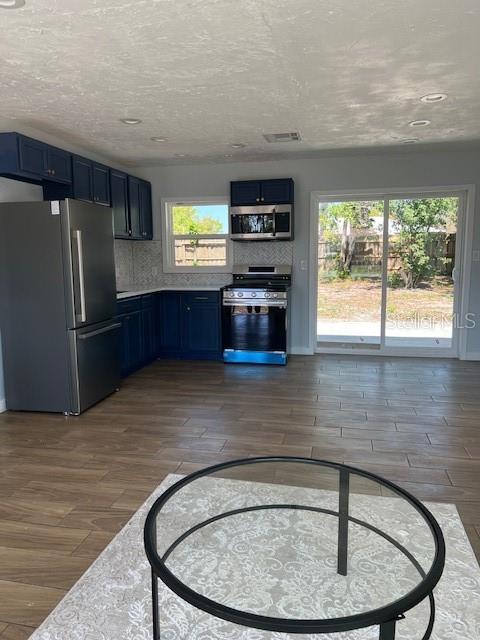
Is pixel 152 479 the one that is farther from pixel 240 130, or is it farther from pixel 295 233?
pixel 295 233

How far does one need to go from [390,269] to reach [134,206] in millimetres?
3354

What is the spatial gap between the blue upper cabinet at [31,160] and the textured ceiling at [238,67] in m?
0.24

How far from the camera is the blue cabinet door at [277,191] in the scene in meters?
5.43

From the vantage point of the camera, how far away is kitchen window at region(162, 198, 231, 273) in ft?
19.7

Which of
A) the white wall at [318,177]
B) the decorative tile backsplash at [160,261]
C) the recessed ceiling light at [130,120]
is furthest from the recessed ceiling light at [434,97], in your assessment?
the decorative tile backsplash at [160,261]

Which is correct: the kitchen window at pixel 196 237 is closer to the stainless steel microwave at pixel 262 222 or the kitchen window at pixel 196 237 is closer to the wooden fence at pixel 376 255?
the stainless steel microwave at pixel 262 222

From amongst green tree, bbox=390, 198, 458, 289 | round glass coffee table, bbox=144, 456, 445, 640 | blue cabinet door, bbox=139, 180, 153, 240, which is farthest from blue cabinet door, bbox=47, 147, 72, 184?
green tree, bbox=390, 198, 458, 289

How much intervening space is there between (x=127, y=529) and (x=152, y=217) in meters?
4.68

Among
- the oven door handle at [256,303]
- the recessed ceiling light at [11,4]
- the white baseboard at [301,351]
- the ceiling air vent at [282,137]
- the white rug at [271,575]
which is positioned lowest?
the white rug at [271,575]

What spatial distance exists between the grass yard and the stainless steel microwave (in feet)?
3.00

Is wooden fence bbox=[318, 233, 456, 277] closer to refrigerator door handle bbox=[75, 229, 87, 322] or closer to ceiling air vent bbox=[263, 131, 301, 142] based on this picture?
ceiling air vent bbox=[263, 131, 301, 142]

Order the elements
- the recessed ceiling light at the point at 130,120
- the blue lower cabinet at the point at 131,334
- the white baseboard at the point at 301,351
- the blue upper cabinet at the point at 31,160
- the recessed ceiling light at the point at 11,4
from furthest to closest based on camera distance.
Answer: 1. the white baseboard at the point at 301,351
2. the blue lower cabinet at the point at 131,334
3. the recessed ceiling light at the point at 130,120
4. the blue upper cabinet at the point at 31,160
5. the recessed ceiling light at the point at 11,4

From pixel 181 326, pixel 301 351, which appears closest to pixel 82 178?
pixel 181 326

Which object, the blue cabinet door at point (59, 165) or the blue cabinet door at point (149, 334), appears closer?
the blue cabinet door at point (59, 165)
